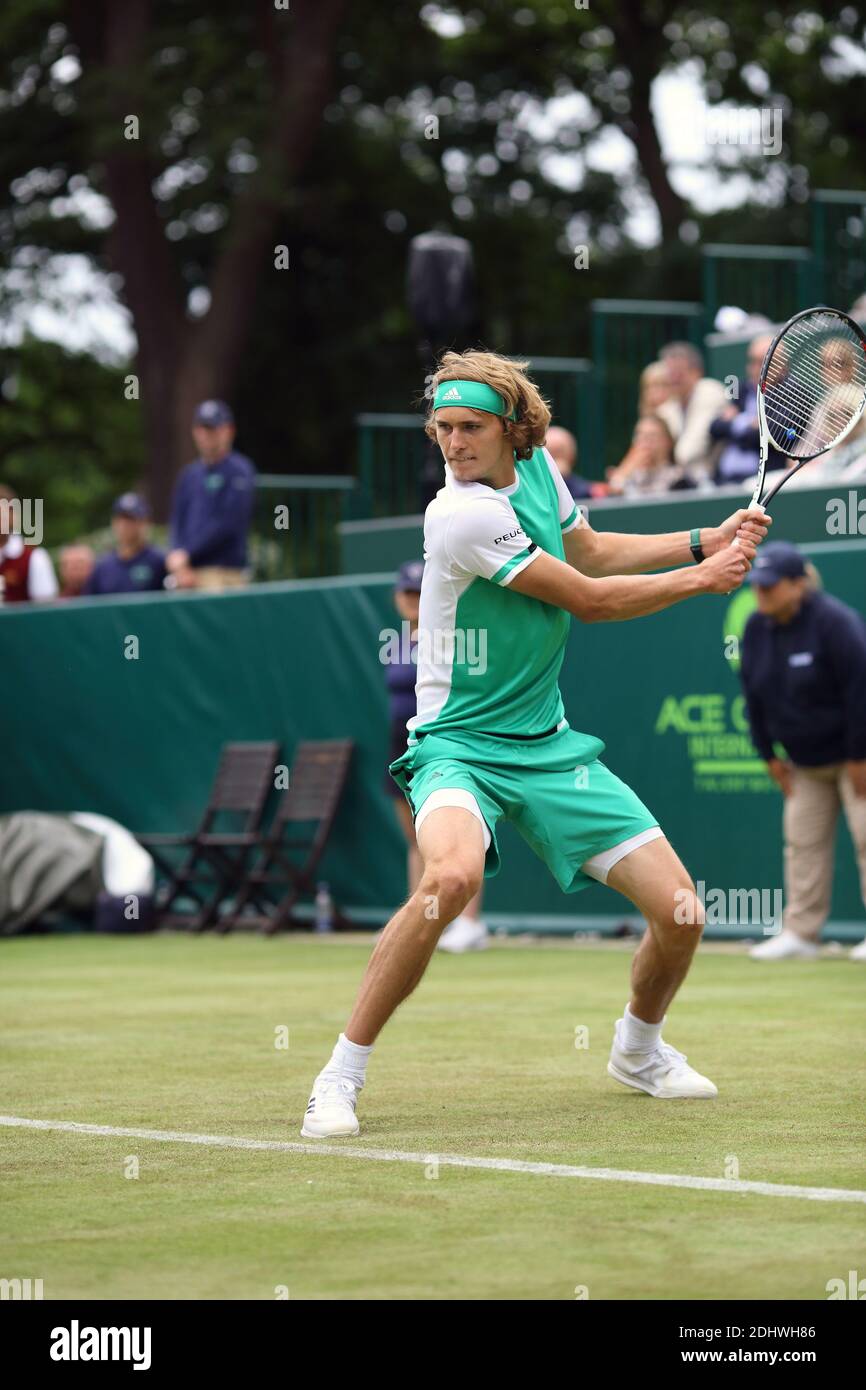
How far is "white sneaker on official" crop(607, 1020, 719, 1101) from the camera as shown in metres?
7.10

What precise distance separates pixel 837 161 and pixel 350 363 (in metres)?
7.76

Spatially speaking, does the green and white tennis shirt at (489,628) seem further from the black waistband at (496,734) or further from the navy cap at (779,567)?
the navy cap at (779,567)

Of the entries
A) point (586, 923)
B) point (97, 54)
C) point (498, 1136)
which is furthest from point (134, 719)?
point (97, 54)

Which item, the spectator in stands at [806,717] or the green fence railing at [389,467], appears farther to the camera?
the green fence railing at [389,467]

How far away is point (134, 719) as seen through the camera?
676 inches

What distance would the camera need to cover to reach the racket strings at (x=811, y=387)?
746cm

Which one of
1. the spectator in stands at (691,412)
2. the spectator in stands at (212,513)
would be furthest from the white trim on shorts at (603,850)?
the spectator in stands at (212,513)

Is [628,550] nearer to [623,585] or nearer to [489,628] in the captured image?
[623,585]

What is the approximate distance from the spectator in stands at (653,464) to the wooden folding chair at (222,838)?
10.1 feet

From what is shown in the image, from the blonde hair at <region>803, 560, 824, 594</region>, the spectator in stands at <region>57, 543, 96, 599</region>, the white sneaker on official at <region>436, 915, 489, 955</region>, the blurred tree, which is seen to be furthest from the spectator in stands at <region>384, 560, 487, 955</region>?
the blurred tree

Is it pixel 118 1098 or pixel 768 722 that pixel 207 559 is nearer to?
pixel 768 722

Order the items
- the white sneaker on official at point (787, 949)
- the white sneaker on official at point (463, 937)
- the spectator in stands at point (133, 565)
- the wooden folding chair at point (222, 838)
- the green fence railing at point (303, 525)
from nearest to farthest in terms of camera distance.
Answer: the white sneaker on official at point (787, 949) → the white sneaker on official at point (463, 937) → the wooden folding chair at point (222, 838) → the spectator in stands at point (133, 565) → the green fence railing at point (303, 525)

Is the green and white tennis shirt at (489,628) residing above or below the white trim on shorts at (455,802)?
above

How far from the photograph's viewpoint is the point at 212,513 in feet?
55.3
